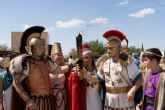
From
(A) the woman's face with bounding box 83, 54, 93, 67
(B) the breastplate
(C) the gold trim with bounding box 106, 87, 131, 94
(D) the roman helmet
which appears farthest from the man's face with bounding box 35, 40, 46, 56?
(C) the gold trim with bounding box 106, 87, 131, 94

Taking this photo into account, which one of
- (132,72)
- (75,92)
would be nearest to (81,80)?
(75,92)

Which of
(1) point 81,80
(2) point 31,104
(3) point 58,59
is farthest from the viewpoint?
(3) point 58,59

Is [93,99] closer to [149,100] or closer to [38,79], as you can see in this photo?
[149,100]

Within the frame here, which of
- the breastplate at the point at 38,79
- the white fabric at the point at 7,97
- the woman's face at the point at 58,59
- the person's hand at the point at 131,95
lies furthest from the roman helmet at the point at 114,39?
the white fabric at the point at 7,97

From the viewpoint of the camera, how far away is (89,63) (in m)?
5.84

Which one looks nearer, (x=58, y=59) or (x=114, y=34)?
(x=114, y=34)

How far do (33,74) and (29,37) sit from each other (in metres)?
0.59

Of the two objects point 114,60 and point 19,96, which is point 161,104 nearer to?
point 114,60

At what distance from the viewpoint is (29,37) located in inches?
210

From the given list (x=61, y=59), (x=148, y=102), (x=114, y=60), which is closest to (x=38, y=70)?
(x=61, y=59)

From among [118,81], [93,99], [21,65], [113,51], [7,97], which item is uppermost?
[113,51]

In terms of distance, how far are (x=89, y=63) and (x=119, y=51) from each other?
55 cm

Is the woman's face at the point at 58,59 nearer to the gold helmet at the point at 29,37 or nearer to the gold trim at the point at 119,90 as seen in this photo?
the gold helmet at the point at 29,37

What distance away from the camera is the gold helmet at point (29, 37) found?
5.25 metres
